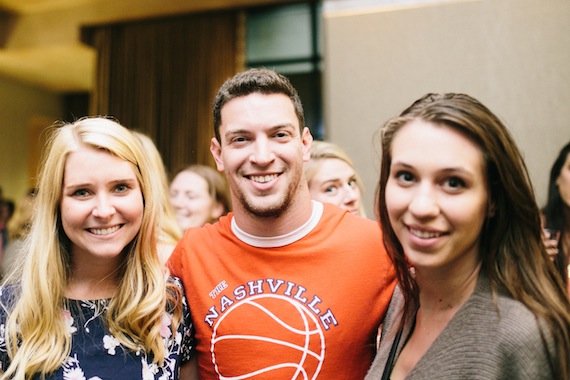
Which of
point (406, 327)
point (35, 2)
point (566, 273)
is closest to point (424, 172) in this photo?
point (406, 327)

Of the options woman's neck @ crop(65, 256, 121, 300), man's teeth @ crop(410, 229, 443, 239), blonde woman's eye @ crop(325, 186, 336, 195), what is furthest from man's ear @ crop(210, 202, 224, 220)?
man's teeth @ crop(410, 229, 443, 239)

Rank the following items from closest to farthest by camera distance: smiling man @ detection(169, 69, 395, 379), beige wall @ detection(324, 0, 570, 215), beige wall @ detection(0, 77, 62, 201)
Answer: smiling man @ detection(169, 69, 395, 379) → beige wall @ detection(324, 0, 570, 215) → beige wall @ detection(0, 77, 62, 201)

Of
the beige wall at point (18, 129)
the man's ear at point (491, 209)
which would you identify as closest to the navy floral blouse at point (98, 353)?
the man's ear at point (491, 209)

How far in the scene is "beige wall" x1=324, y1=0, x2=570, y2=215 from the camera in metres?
2.96

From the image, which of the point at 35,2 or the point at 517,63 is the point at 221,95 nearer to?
the point at 517,63

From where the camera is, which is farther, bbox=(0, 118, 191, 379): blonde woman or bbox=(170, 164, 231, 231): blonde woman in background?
bbox=(170, 164, 231, 231): blonde woman in background

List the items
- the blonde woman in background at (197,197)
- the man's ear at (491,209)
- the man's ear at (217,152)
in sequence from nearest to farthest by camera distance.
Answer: the man's ear at (491,209)
the man's ear at (217,152)
the blonde woman in background at (197,197)

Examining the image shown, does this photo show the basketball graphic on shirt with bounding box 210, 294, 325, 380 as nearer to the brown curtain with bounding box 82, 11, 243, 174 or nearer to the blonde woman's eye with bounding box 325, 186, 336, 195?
the blonde woman's eye with bounding box 325, 186, 336, 195

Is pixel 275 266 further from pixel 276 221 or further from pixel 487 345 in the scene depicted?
pixel 487 345

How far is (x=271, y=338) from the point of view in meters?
1.58

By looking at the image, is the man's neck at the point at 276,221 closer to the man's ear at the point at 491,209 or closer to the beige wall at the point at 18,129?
the man's ear at the point at 491,209

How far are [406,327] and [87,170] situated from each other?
1.04 metres

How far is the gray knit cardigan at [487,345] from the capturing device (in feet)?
3.49

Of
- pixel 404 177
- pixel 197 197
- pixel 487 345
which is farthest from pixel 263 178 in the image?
pixel 197 197
